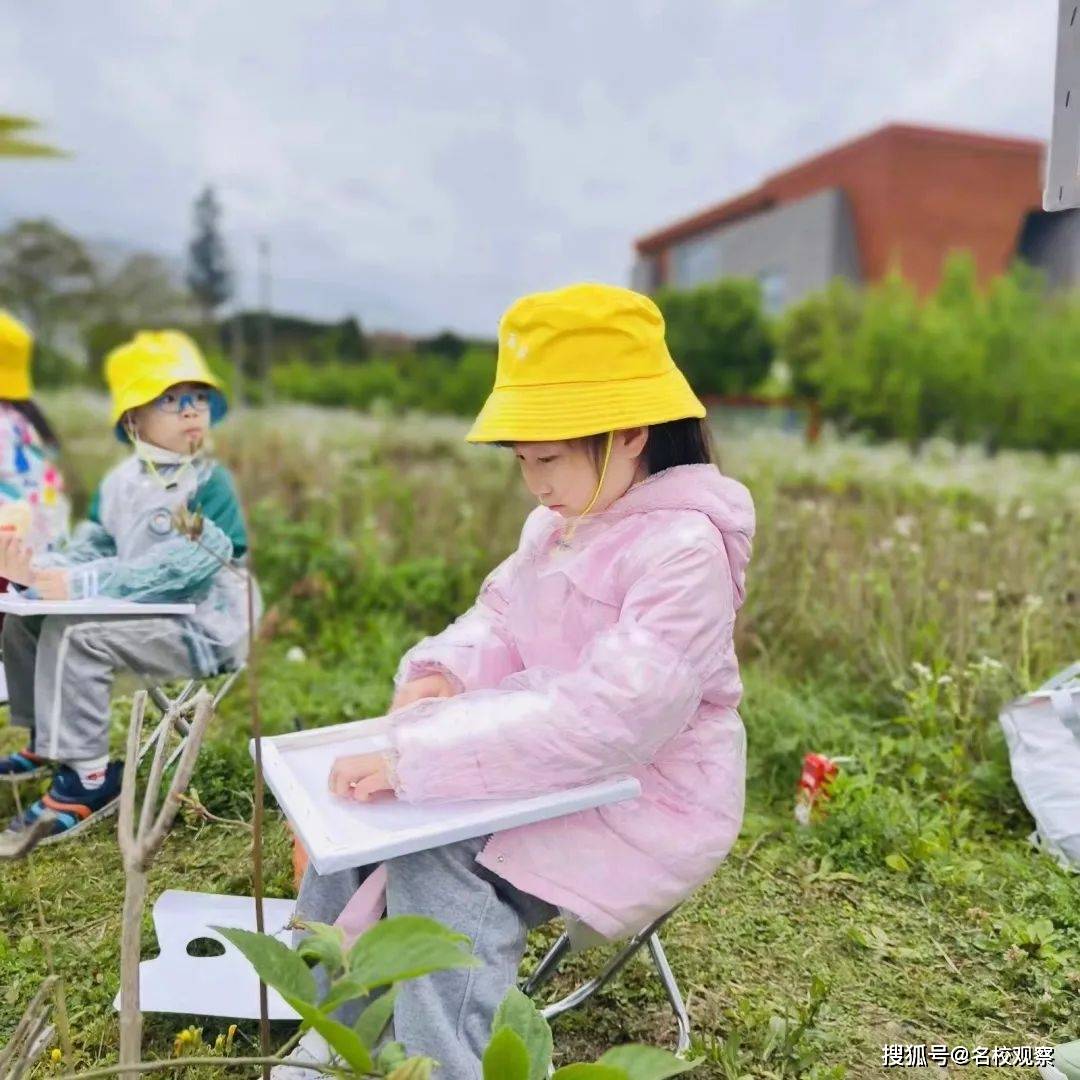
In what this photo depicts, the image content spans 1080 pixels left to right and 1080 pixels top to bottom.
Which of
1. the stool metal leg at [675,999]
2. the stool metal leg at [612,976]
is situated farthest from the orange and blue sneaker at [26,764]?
the stool metal leg at [675,999]

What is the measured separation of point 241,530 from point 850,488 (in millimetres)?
5281

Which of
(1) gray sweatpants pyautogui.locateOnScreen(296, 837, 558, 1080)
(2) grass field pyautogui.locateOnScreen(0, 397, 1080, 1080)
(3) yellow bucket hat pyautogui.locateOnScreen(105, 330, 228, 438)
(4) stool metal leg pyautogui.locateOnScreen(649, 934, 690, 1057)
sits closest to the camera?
(1) gray sweatpants pyautogui.locateOnScreen(296, 837, 558, 1080)

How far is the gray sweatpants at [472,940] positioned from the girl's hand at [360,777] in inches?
4.4

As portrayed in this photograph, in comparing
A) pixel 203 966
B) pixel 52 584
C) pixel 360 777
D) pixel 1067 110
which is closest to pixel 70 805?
pixel 52 584

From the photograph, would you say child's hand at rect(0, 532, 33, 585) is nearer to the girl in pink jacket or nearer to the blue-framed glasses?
the blue-framed glasses

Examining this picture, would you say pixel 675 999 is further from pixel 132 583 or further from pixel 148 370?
pixel 148 370

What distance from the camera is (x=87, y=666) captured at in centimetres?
264

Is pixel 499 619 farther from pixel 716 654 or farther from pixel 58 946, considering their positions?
pixel 58 946

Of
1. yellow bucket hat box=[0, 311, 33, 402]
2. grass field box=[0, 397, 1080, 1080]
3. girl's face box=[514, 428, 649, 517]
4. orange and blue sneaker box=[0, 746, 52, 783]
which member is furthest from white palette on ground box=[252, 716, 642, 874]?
yellow bucket hat box=[0, 311, 33, 402]

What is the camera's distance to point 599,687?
1494 millimetres

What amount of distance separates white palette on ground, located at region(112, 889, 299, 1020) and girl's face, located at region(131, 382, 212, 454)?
1.18 metres

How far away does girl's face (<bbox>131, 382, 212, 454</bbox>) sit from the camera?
111 inches

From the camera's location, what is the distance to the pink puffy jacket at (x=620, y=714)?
1494 millimetres

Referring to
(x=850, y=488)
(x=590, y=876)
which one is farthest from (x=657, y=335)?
(x=850, y=488)
